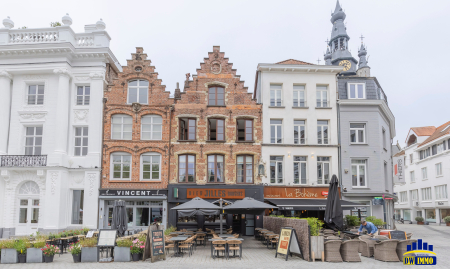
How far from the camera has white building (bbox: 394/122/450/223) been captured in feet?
143

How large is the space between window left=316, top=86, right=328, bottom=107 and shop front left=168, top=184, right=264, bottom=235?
23.9 feet

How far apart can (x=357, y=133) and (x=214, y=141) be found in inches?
392

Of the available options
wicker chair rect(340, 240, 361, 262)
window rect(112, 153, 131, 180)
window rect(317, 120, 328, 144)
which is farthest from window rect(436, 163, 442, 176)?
wicker chair rect(340, 240, 361, 262)

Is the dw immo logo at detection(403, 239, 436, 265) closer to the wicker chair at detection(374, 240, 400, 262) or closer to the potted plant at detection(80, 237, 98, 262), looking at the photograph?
the wicker chair at detection(374, 240, 400, 262)

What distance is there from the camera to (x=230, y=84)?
2591 centimetres

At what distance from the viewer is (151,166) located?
82.0ft

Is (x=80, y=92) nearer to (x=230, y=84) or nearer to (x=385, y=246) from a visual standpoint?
(x=230, y=84)

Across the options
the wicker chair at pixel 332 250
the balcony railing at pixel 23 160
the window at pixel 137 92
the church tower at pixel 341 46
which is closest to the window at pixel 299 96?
the window at pixel 137 92

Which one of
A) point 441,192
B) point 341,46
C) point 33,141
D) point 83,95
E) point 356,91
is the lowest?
point 441,192

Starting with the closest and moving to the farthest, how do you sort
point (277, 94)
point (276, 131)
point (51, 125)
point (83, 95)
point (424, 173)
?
point (51, 125), point (83, 95), point (276, 131), point (277, 94), point (424, 173)

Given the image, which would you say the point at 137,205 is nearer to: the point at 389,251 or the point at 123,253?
the point at 123,253

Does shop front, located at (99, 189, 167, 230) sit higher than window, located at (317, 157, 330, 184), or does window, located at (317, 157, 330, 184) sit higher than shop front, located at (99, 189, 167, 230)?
window, located at (317, 157, 330, 184)

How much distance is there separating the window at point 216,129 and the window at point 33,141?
11.1 metres

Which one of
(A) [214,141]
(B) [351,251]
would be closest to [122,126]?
(A) [214,141]
